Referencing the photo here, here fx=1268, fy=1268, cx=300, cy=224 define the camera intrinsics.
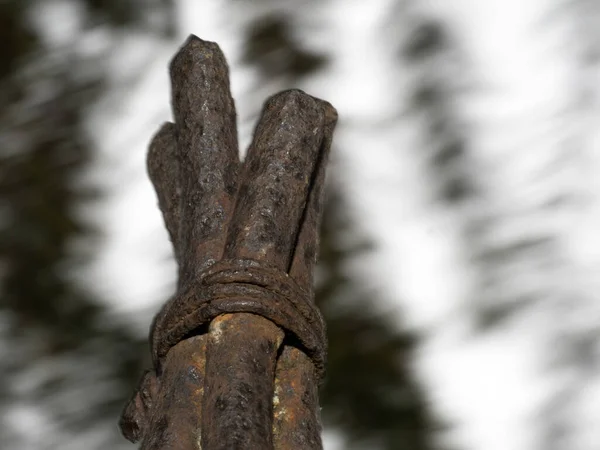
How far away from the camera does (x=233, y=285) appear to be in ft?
4.53

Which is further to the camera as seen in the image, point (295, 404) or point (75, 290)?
point (75, 290)

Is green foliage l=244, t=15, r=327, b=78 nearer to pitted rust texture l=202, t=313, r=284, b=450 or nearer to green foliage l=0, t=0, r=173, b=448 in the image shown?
green foliage l=0, t=0, r=173, b=448

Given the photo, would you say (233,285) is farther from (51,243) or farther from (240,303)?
(51,243)

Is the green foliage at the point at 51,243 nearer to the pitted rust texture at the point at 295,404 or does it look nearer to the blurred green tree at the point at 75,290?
the blurred green tree at the point at 75,290

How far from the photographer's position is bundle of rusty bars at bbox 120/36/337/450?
4.29 ft

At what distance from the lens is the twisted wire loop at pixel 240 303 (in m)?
1.38

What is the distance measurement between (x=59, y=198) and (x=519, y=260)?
104 cm

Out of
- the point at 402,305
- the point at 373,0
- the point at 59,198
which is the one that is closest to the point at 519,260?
the point at 402,305

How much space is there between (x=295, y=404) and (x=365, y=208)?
55.2 inches

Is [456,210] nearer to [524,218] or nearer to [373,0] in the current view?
[524,218]

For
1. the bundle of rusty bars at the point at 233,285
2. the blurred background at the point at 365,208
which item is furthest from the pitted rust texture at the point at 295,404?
the blurred background at the point at 365,208

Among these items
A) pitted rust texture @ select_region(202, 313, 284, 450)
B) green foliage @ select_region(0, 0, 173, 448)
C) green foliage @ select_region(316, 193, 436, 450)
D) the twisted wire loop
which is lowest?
pitted rust texture @ select_region(202, 313, 284, 450)

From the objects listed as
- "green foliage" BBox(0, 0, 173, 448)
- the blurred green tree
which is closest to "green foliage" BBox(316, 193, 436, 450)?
the blurred green tree

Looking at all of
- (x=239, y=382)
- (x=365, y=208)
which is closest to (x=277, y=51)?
(x=365, y=208)
